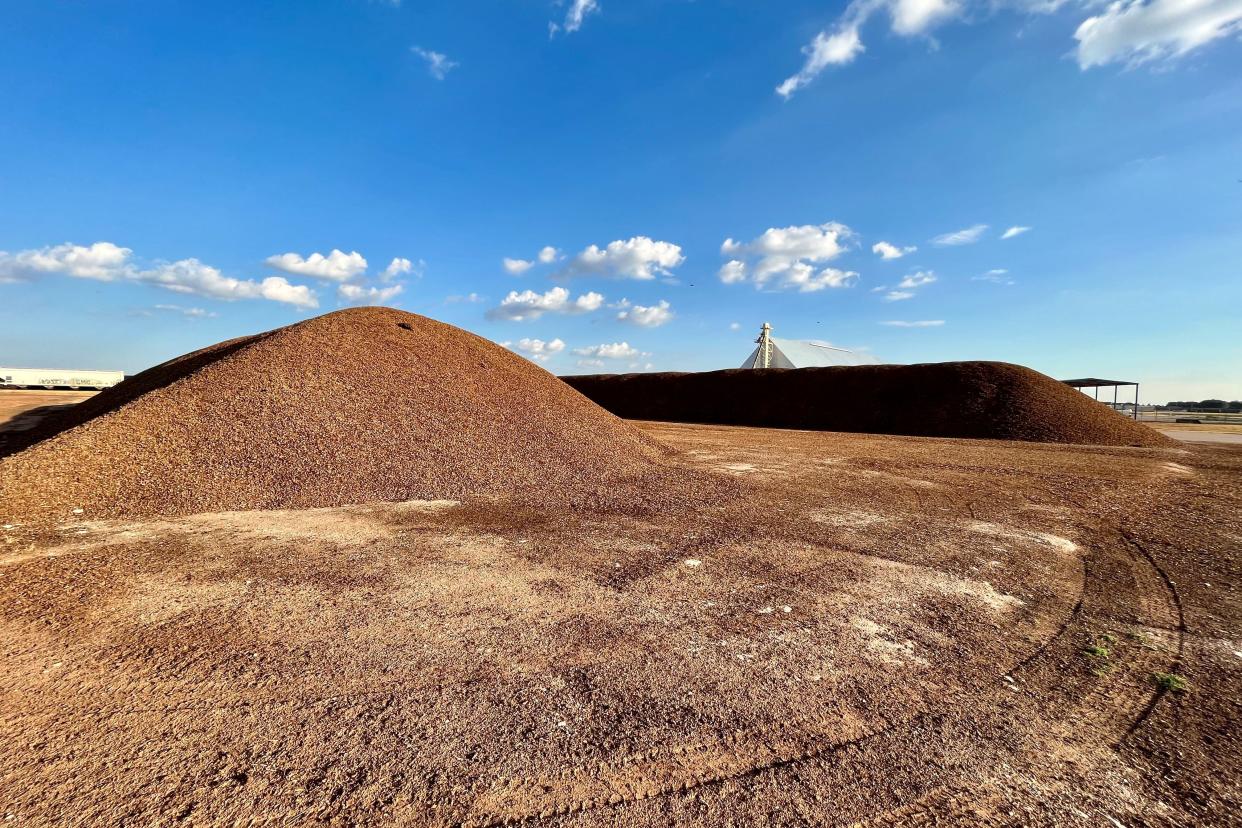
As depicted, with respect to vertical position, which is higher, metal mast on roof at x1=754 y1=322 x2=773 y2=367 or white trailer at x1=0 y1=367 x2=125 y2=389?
metal mast on roof at x1=754 y1=322 x2=773 y2=367

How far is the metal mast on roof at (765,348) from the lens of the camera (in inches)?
1870

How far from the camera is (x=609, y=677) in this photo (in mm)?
3066

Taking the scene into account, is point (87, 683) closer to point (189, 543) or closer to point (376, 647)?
point (376, 647)

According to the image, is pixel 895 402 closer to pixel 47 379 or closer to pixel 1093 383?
pixel 1093 383

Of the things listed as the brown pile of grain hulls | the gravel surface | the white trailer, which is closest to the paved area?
the gravel surface

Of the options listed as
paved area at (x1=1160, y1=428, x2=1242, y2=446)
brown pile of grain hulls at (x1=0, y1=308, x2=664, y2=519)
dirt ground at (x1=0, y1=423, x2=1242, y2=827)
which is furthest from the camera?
paved area at (x1=1160, y1=428, x2=1242, y2=446)

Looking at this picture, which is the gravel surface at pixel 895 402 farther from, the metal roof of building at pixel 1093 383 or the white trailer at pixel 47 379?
the white trailer at pixel 47 379

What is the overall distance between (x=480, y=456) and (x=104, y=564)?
16.4ft

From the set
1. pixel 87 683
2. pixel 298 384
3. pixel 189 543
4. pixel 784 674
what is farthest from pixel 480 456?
pixel 784 674

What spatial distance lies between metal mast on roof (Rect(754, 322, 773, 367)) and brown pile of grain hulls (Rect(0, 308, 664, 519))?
122ft

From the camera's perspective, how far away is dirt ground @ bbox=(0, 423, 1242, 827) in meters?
2.19

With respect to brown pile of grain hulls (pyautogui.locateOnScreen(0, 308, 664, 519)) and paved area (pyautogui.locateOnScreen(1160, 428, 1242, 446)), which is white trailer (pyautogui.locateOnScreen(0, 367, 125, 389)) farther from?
paved area (pyautogui.locateOnScreen(1160, 428, 1242, 446))

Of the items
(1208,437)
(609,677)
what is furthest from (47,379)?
(1208,437)

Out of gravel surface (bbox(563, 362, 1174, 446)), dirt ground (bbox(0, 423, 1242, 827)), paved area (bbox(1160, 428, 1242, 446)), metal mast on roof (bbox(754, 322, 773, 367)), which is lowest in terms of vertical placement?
dirt ground (bbox(0, 423, 1242, 827))
